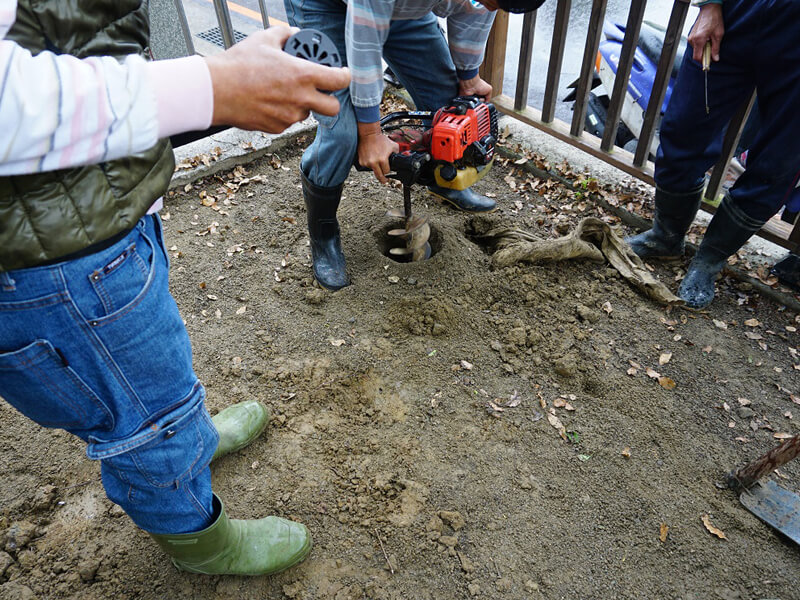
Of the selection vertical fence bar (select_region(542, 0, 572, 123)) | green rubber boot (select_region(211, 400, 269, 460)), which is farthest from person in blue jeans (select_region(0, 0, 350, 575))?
vertical fence bar (select_region(542, 0, 572, 123))

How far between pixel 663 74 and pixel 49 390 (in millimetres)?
3274

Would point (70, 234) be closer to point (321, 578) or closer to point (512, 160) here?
point (321, 578)

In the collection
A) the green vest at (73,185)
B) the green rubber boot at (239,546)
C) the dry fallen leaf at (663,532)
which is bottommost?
the dry fallen leaf at (663,532)

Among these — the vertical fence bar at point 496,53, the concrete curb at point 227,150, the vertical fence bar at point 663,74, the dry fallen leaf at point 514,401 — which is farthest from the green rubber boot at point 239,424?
the vertical fence bar at point 496,53

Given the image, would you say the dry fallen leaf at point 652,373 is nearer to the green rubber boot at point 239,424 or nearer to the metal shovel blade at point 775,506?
the metal shovel blade at point 775,506

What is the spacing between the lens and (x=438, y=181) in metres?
2.67

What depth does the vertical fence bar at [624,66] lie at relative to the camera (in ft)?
10.1

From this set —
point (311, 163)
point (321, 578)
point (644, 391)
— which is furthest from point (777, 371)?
point (311, 163)

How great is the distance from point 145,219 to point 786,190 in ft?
8.76

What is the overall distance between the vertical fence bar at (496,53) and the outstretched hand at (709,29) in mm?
1569

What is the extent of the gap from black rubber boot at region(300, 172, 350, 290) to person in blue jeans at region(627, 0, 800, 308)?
5.46ft

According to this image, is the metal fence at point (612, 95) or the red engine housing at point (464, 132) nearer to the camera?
the red engine housing at point (464, 132)

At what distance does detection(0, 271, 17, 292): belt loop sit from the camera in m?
0.99

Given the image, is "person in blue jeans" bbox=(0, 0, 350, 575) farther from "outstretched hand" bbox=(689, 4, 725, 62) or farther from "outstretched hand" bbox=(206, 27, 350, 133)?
"outstretched hand" bbox=(689, 4, 725, 62)
